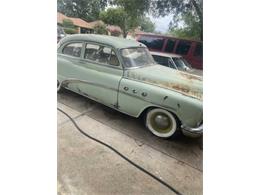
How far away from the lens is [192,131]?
5.01 ft

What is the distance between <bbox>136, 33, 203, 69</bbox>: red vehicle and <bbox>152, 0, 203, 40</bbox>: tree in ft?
0.27

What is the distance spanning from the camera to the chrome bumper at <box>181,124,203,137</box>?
149 centimetres

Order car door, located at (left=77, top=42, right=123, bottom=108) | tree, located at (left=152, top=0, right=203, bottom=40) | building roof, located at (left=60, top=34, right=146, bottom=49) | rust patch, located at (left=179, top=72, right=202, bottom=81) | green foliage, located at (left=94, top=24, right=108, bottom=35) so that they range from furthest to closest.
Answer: car door, located at (left=77, top=42, right=123, bottom=108) → building roof, located at (left=60, top=34, right=146, bottom=49) → green foliage, located at (left=94, top=24, right=108, bottom=35) → rust patch, located at (left=179, top=72, right=202, bottom=81) → tree, located at (left=152, top=0, right=203, bottom=40)

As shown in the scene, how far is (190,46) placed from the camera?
1382mm

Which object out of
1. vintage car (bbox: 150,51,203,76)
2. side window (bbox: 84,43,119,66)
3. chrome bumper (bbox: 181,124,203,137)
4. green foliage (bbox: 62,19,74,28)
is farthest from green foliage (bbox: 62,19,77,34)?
chrome bumper (bbox: 181,124,203,137)

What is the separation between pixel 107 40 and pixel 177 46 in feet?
1.81

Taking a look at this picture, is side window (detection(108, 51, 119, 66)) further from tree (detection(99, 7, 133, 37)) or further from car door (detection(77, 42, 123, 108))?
tree (detection(99, 7, 133, 37))

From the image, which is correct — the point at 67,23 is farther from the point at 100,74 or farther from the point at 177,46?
the point at 177,46

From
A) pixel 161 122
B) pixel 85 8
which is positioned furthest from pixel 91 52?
pixel 161 122

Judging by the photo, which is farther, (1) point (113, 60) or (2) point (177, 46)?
(1) point (113, 60)
